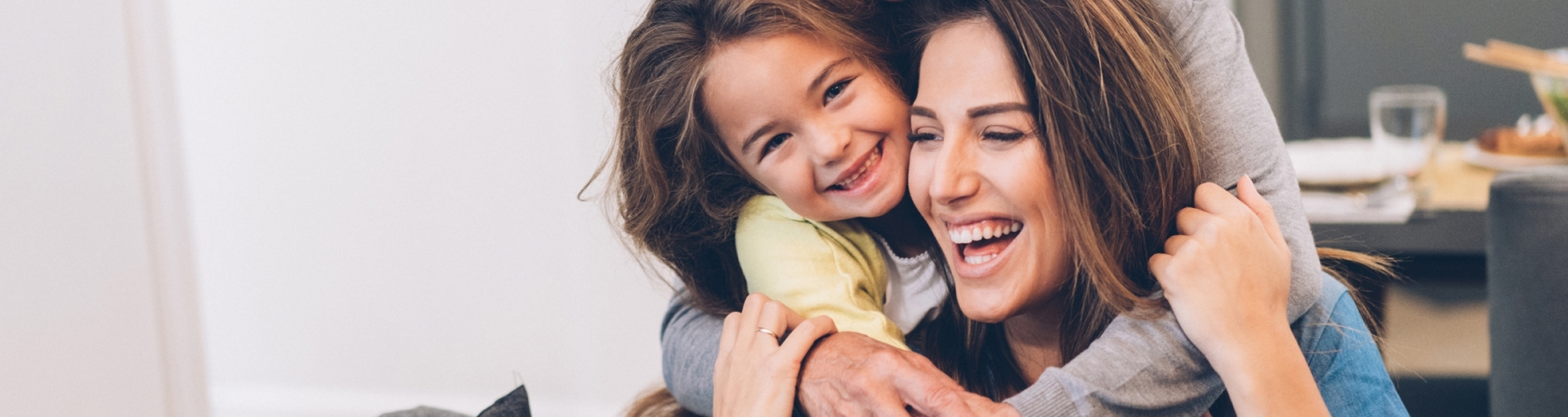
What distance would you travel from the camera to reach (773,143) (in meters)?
1.35

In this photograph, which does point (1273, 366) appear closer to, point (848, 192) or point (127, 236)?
point (848, 192)

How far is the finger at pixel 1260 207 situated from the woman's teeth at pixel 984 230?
215 mm

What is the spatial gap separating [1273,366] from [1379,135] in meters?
1.66

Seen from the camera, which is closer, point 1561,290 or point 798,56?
point 798,56

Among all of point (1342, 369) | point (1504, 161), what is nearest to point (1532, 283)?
point (1342, 369)

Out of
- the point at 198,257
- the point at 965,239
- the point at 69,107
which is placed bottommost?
the point at 198,257

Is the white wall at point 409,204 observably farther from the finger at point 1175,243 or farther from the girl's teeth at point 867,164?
the finger at point 1175,243

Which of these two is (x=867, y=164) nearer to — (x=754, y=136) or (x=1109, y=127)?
(x=754, y=136)

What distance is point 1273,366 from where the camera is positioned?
41.6 inches

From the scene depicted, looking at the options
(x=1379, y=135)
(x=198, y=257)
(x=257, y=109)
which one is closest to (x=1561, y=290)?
(x=1379, y=135)

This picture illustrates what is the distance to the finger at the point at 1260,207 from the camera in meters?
1.12

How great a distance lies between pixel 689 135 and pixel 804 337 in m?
0.31

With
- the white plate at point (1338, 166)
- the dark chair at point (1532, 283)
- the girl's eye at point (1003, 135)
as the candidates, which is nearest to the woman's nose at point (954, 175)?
the girl's eye at point (1003, 135)

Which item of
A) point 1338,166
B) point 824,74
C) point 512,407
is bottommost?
point 512,407
